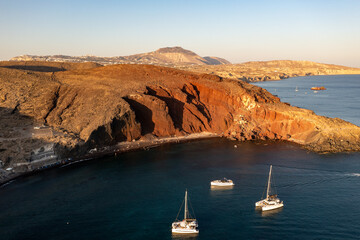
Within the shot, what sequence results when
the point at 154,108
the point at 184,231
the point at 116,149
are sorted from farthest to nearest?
the point at 154,108 → the point at 116,149 → the point at 184,231

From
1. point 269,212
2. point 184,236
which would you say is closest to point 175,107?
point 269,212

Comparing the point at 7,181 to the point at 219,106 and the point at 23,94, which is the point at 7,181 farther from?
the point at 219,106

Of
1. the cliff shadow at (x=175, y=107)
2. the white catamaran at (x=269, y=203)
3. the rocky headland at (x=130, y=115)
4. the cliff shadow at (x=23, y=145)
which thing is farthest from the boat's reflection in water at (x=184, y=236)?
the cliff shadow at (x=175, y=107)

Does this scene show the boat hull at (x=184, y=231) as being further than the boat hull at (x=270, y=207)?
No

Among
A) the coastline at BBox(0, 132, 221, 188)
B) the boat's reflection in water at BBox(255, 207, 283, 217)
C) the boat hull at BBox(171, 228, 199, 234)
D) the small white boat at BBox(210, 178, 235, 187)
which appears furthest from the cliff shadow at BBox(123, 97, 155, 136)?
the boat hull at BBox(171, 228, 199, 234)

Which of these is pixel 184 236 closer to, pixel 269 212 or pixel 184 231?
pixel 184 231

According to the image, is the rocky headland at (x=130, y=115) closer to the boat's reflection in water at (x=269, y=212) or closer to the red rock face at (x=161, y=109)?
the red rock face at (x=161, y=109)
